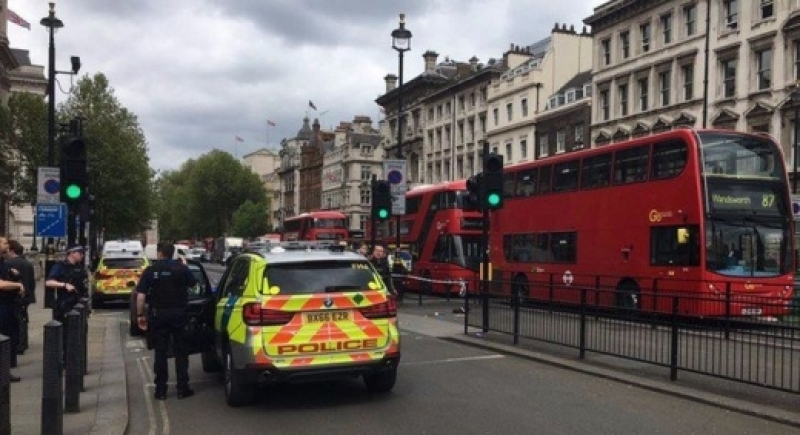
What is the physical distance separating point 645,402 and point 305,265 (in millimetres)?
4056

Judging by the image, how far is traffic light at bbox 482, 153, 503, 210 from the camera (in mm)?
14383

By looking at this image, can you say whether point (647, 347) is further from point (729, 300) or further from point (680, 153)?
point (680, 153)

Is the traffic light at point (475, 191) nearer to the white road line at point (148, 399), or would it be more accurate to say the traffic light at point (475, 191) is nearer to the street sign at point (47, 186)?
the white road line at point (148, 399)

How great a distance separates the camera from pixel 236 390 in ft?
26.9

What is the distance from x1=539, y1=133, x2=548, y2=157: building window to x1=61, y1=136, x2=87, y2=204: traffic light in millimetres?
42279

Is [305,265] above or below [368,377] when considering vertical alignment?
above

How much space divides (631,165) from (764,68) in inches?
864

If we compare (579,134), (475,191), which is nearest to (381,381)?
(475,191)

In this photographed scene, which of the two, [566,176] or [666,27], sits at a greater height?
[666,27]

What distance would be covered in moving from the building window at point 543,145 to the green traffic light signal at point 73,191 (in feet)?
139

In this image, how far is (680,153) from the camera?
16.6m

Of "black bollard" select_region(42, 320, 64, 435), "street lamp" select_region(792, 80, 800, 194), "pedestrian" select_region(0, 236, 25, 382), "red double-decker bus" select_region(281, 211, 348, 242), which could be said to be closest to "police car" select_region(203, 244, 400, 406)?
"black bollard" select_region(42, 320, 64, 435)

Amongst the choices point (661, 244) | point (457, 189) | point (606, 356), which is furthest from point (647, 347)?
point (457, 189)

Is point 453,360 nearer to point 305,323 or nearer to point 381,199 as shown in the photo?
point 305,323
